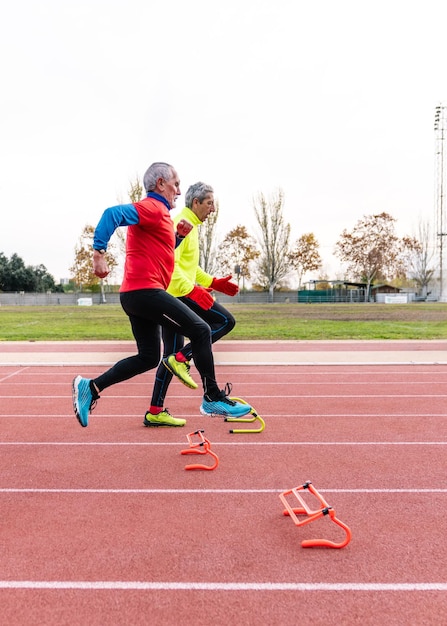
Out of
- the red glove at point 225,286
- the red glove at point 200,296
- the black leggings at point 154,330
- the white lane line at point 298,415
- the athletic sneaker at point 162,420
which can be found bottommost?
the white lane line at point 298,415

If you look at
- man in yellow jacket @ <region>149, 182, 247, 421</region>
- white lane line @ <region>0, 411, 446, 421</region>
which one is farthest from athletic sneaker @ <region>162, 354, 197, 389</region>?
white lane line @ <region>0, 411, 446, 421</region>

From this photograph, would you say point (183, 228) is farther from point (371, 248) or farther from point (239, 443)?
point (371, 248)

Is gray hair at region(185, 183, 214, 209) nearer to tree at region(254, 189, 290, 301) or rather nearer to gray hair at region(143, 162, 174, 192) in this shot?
gray hair at region(143, 162, 174, 192)

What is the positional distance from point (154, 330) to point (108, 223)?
1.03 meters

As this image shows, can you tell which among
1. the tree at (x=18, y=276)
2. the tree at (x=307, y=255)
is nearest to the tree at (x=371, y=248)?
the tree at (x=307, y=255)

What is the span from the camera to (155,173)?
13.7 feet

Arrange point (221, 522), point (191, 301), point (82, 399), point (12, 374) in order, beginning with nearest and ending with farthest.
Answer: point (221, 522)
point (82, 399)
point (191, 301)
point (12, 374)

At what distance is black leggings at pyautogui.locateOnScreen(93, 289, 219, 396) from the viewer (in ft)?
13.3

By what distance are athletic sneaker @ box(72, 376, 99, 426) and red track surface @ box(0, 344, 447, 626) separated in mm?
384

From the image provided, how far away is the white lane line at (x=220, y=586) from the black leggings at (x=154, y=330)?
1.85m

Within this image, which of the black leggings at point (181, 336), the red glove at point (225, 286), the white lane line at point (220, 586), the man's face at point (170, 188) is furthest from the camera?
the red glove at point (225, 286)

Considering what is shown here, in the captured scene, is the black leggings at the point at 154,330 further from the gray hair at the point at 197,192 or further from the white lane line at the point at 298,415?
the white lane line at the point at 298,415

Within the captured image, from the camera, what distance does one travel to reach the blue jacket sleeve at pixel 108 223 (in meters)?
3.62

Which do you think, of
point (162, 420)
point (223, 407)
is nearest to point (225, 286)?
point (223, 407)
